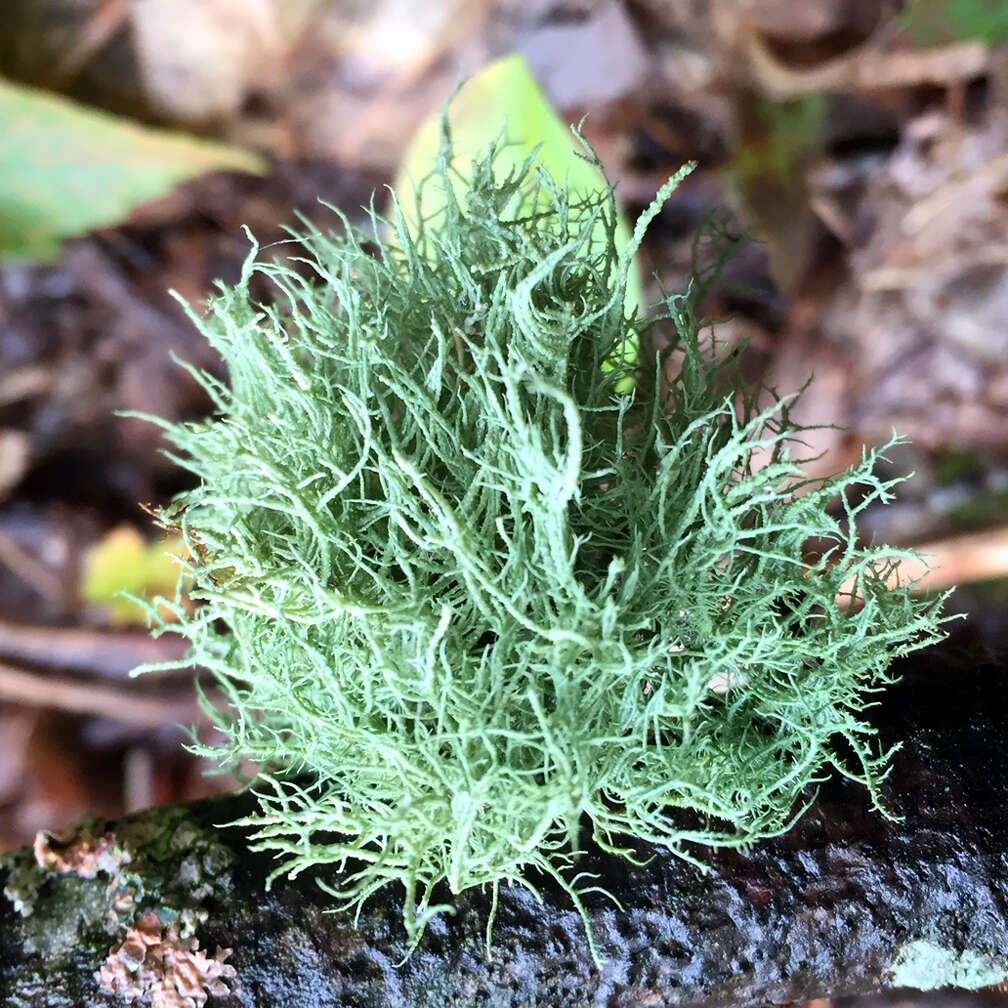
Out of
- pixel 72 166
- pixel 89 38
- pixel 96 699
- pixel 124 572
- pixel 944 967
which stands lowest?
pixel 944 967

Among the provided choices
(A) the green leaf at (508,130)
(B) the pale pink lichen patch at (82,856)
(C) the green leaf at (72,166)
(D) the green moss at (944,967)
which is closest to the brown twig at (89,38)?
(C) the green leaf at (72,166)

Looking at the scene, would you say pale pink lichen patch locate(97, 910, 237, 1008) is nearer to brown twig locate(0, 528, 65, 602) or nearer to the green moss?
the green moss

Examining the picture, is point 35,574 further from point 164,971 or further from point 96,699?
point 164,971

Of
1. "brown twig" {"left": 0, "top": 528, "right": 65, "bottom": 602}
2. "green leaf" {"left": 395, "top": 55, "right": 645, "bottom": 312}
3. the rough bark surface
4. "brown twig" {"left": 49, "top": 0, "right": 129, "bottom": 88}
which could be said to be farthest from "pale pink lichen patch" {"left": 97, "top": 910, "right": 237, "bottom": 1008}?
"brown twig" {"left": 49, "top": 0, "right": 129, "bottom": 88}

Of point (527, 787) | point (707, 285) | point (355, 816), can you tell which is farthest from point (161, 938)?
point (707, 285)

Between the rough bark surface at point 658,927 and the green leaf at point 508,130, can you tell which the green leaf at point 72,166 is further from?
the rough bark surface at point 658,927

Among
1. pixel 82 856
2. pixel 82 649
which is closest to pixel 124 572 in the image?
pixel 82 649

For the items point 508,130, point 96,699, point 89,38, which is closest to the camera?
point 508,130

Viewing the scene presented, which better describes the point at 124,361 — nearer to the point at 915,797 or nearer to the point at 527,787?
the point at 527,787
